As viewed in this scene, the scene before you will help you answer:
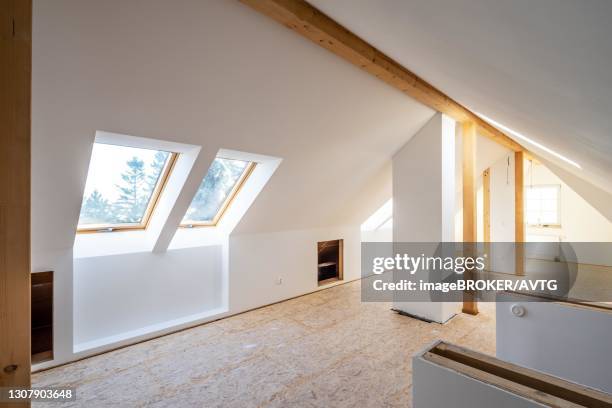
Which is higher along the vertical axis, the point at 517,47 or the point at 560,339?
the point at 517,47

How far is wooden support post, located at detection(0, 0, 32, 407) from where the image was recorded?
0.87 meters

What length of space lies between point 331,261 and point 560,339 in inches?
147

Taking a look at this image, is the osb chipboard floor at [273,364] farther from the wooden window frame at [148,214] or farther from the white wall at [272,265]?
the wooden window frame at [148,214]

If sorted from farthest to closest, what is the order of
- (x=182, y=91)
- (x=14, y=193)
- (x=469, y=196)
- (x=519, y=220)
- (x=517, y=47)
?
(x=519, y=220), (x=469, y=196), (x=182, y=91), (x=517, y=47), (x=14, y=193)

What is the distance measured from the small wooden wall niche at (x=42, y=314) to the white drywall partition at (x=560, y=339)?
11.8ft

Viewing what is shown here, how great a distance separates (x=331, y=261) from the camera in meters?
5.24

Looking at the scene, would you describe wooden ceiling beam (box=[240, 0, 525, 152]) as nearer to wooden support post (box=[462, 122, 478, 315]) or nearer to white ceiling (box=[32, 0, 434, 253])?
white ceiling (box=[32, 0, 434, 253])

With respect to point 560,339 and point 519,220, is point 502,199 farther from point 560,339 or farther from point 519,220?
point 560,339

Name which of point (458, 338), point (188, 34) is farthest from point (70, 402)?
point (458, 338)

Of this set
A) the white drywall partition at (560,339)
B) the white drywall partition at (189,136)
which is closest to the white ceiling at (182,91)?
the white drywall partition at (189,136)

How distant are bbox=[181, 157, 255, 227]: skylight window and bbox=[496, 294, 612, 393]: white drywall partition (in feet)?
8.69

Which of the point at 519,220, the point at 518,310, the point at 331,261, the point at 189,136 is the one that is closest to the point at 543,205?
the point at 519,220

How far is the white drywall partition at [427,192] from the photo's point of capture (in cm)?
342

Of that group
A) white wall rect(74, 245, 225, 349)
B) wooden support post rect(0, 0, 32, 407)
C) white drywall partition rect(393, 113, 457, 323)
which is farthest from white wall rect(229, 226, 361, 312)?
wooden support post rect(0, 0, 32, 407)
